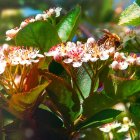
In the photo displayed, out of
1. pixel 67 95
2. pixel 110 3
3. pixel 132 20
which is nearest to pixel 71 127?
pixel 67 95

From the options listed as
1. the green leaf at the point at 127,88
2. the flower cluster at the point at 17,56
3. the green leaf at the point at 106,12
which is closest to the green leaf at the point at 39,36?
the flower cluster at the point at 17,56

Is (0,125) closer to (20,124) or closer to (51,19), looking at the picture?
(20,124)

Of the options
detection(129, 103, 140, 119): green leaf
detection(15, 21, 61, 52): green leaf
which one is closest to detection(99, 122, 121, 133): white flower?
detection(129, 103, 140, 119): green leaf

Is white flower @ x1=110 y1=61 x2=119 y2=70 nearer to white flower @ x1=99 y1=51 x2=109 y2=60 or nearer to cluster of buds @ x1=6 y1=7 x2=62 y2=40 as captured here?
white flower @ x1=99 y1=51 x2=109 y2=60

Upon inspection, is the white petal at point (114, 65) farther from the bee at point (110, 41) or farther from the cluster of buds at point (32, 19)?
the cluster of buds at point (32, 19)

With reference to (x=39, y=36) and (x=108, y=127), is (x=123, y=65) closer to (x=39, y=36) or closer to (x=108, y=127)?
(x=39, y=36)

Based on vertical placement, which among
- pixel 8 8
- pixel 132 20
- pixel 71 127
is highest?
pixel 8 8
